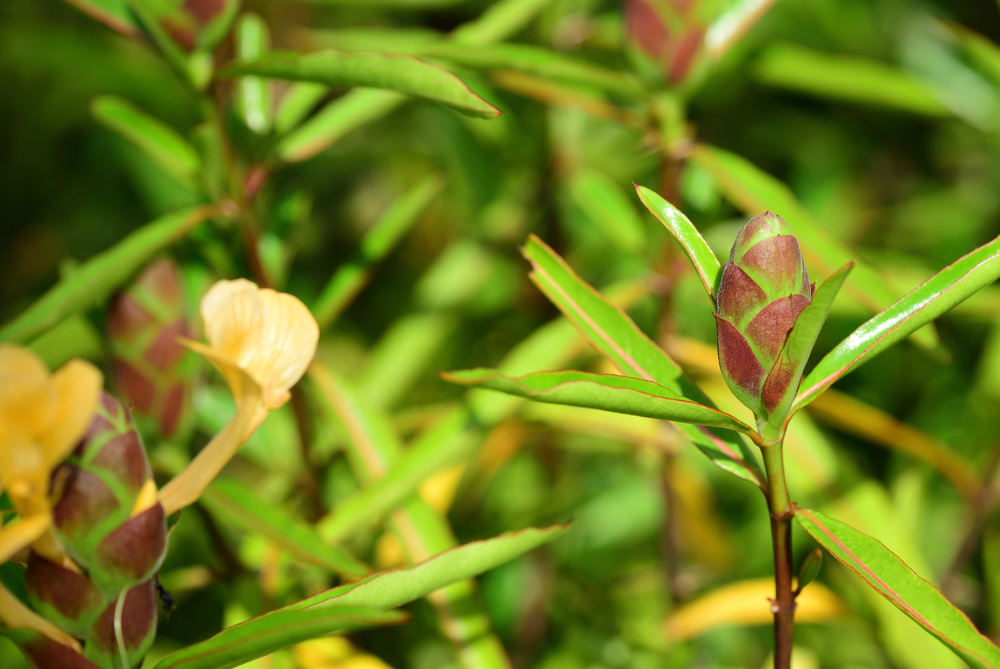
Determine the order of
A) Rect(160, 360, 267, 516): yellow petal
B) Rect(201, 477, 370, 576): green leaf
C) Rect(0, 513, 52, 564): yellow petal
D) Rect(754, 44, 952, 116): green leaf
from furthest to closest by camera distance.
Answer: Rect(754, 44, 952, 116): green leaf → Rect(201, 477, 370, 576): green leaf → Rect(160, 360, 267, 516): yellow petal → Rect(0, 513, 52, 564): yellow petal

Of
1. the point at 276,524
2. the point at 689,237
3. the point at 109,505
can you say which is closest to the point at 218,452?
the point at 109,505

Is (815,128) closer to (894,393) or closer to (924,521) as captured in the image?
(894,393)

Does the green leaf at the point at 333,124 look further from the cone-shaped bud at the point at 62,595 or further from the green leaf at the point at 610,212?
the cone-shaped bud at the point at 62,595

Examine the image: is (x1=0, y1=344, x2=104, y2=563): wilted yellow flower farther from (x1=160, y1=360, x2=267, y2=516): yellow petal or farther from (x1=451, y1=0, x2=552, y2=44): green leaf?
(x1=451, y1=0, x2=552, y2=44): green leaf

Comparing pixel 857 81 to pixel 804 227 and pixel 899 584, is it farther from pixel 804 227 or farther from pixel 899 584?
pixel 899 584

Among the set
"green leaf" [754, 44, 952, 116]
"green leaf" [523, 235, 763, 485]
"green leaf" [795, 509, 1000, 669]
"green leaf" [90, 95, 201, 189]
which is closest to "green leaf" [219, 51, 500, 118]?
"green leaf" [523, 235, 763, 485]

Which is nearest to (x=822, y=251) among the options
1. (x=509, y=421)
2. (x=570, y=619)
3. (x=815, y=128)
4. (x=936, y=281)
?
(x=936, y=281)
